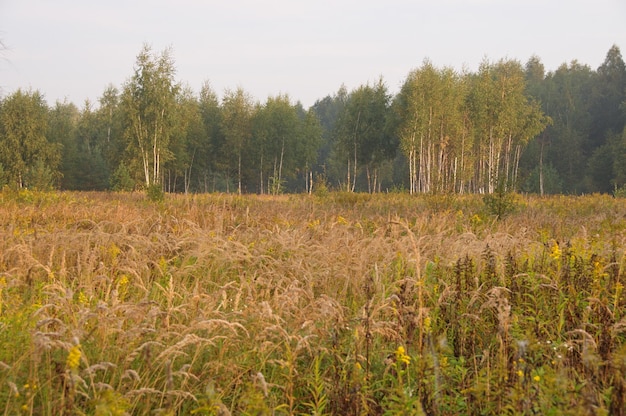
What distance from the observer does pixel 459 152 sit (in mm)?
41188

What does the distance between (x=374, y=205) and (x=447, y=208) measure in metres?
3.53

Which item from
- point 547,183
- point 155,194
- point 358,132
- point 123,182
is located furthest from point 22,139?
point 547,183

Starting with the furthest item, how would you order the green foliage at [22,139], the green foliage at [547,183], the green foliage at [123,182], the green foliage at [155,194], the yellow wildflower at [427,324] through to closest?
the green foliage at [547,183] < the green foliage at [22,139] < the green foliage at [123,182] < the green foliage at [155,194] < the yellow wildflower at [427,324]

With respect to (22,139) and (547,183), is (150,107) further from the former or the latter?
(547,183)

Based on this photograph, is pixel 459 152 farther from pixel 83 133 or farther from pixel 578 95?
pixel 83 133

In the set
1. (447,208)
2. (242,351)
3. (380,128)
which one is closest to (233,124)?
(380,128)

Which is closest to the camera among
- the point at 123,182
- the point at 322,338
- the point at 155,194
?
the point at 322,338

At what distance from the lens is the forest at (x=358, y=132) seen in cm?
3650

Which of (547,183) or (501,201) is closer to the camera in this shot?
(501,201)

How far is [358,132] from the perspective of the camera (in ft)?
142

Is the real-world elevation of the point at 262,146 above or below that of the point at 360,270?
above

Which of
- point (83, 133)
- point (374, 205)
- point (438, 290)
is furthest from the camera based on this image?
point (83, 133)

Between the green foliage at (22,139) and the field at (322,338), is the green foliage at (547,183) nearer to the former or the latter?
the field at (322,338)

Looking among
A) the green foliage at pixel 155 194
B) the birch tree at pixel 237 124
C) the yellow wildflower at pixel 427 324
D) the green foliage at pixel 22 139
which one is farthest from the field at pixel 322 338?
the green foliage at pixel 22 139
